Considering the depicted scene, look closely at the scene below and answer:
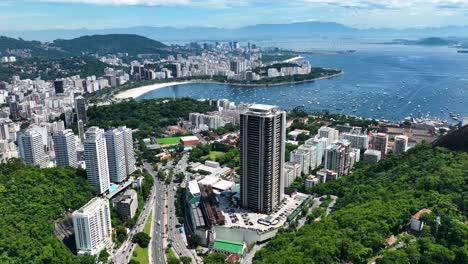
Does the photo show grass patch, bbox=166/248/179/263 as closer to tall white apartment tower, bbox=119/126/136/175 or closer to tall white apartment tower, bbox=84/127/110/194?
tall white apartment tower, bbox=84/127/110/194

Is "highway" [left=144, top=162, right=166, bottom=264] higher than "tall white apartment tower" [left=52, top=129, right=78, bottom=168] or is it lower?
lower

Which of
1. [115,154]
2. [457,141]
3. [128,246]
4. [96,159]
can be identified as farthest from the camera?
[115,154]

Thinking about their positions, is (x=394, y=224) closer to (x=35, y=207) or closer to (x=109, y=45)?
(x=35, y=207)

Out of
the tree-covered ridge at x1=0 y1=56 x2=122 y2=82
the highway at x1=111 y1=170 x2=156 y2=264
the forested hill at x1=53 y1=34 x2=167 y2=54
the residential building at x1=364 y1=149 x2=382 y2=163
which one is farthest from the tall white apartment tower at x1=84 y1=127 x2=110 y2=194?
the forested hill at x1=53 y1=34 x2=167 y2=54

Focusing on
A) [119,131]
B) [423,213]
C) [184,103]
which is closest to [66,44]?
[184,103]

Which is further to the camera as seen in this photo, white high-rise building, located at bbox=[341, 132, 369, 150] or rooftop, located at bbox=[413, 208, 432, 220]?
white high-rise building, located at bbox=[341, 132, 369, 150]

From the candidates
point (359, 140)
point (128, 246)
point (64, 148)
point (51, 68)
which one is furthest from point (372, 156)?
point (51, 68)

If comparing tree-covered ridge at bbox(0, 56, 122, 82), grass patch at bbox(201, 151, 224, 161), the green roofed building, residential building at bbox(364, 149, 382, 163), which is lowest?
the green roofed building
